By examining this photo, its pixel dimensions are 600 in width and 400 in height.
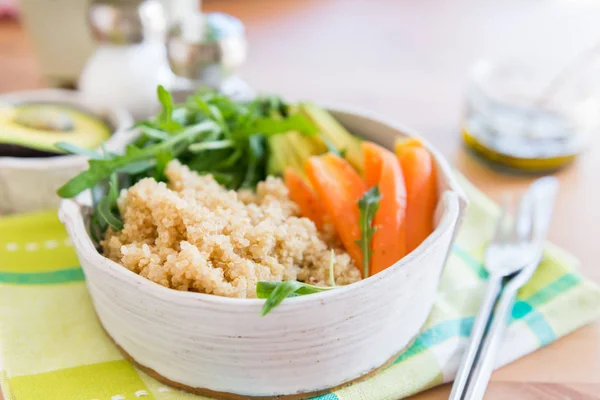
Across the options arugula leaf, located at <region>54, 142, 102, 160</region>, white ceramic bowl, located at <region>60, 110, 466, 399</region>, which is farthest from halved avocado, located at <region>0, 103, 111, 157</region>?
white ceramic bowl, located at <region>60, 110, 466, 399</region>

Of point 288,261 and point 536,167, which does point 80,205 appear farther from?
point 536,167

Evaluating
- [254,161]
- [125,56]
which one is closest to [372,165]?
[254,161]

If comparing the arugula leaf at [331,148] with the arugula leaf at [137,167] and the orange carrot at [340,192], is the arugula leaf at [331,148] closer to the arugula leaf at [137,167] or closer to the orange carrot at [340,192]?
the orange carrot at [340,192]

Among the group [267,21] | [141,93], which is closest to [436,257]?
[141,93]

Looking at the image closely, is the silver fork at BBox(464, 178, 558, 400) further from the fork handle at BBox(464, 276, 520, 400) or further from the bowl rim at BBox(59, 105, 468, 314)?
the bowl rim at BBox(59, 105, 468, 314)

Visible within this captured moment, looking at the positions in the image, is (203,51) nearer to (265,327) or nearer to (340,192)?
(340,192)

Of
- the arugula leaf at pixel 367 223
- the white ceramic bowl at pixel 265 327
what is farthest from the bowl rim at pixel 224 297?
the arugula leaf at pixel 367 223

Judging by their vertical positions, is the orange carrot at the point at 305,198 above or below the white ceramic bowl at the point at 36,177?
above
